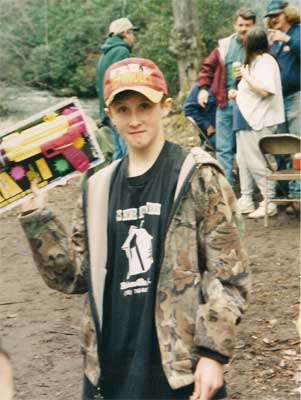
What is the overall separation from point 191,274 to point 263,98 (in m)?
6.26

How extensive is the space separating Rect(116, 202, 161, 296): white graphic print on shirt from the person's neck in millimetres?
131

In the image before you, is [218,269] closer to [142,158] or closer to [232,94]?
[142,158]

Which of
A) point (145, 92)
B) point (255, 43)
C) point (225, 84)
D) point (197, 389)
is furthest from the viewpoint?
point (225, 84)

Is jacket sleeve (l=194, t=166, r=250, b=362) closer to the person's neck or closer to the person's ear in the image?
the person's neck

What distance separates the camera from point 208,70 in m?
9.87

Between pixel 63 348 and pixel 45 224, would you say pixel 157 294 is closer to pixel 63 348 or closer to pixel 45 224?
pixel 45 224

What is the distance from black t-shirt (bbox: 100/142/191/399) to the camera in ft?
8.95

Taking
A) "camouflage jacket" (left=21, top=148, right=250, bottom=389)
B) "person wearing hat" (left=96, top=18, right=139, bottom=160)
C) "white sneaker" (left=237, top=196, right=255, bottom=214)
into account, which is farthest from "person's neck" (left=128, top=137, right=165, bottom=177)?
"person wearing hat" (left=96, top=18, right=139, bottom=160)

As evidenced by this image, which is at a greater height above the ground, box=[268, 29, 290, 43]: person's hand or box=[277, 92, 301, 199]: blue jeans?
box=[268, 29, 290, 43]: person's hand

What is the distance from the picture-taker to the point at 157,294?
271 centimetres

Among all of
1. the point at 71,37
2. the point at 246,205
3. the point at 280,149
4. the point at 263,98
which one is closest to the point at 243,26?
the point at 263,98

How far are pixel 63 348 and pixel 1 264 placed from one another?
9.35 feet

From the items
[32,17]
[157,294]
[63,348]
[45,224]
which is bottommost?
[63,348]

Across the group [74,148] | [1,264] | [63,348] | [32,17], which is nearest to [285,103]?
[1,264]
